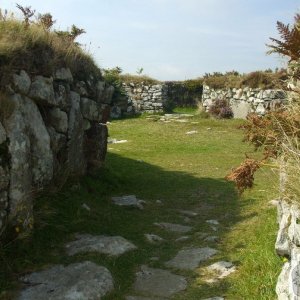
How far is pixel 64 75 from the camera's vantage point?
800 centimetres

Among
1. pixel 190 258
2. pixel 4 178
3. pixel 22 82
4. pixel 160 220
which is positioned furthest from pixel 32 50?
pixel 190 258

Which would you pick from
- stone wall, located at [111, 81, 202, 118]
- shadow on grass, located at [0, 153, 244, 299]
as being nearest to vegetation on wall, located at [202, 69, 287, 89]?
stone wall, located at [111, 81, 202, 118]

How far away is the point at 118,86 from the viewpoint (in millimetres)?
27141

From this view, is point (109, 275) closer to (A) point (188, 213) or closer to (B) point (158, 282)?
(B) point (158, 282)

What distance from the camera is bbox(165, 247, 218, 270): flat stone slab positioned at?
592cm

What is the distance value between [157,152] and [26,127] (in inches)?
391

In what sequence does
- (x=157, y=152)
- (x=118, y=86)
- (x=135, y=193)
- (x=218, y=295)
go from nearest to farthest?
1. (x=218, y=295)
2. (x=135, y=193)
3. (x=157, y=152)
4. (x=118, y=86)

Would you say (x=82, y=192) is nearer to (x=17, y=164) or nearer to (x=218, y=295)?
(x=17, y=164)

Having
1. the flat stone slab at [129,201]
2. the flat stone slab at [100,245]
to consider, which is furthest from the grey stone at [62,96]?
the flat stone slab at [100,245]

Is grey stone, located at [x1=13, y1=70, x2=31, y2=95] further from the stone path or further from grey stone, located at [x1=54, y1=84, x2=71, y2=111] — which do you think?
the stone path

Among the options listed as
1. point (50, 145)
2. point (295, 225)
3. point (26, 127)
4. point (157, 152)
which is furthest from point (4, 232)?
point (157, 152)

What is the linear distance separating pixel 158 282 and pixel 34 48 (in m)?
3.99

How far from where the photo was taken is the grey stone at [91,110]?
9125 millimetres

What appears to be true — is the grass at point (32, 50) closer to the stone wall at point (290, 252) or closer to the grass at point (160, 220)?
the grass at point (160, 220)
